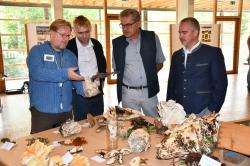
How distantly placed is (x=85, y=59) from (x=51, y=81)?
0.68 meters

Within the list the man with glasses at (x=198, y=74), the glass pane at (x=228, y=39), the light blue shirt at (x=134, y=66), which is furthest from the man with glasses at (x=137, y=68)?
the glass pane at (x=228, y=39)

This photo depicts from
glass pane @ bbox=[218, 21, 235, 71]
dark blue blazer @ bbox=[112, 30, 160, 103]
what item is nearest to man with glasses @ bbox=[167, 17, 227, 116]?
dark blue blazer @ bbox=[112, 30, 160, 103]

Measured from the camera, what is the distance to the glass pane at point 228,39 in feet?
32.2

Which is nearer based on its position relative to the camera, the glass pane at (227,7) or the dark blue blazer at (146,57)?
the dark blue blazer at (146,57)

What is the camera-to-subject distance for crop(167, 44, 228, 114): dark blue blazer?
7.50 feet

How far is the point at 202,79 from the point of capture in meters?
→ 2.33

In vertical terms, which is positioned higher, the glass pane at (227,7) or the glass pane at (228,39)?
the glass pane at (227,7)

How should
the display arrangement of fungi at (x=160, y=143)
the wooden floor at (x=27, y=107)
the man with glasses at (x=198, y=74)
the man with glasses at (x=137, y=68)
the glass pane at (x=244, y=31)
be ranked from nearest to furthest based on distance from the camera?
the display arrangement of fungi at (x=160, y=143)
the man with glasses at (x=198, y=74)
the man with glasses at (x=137, y=68)
the wooden floor at (x=27, y=107)
the glass pane at (x=244, y=31)

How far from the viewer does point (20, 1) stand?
23.3 ft

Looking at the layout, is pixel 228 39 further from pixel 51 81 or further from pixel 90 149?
pixel 90 149

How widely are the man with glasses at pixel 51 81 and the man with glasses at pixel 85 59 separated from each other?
39 centimetres

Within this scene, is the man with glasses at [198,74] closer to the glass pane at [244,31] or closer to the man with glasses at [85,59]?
the man with glasses at [85,59]

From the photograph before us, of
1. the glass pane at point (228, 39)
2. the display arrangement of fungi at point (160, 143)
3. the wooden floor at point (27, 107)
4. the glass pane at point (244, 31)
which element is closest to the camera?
the display arrangement of fungi at point (160, 143)

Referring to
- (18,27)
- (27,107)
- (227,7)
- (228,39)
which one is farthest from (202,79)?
(228,39)
